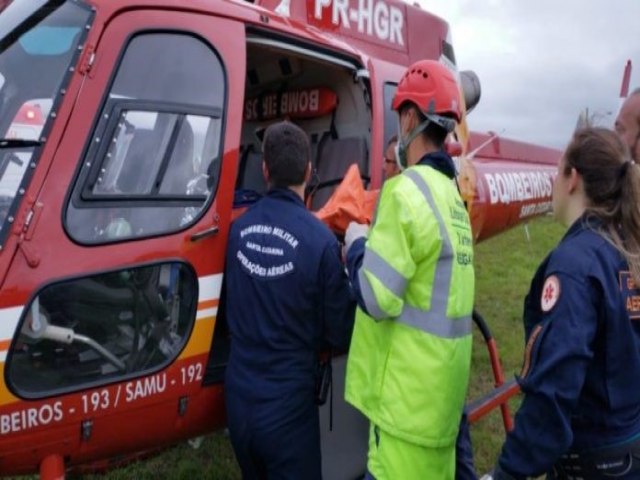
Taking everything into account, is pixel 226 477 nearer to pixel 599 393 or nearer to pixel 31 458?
pixel 31 458

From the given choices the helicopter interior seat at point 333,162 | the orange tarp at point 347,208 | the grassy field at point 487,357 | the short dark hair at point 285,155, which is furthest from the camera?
the helicopter interior seat at point 333,162

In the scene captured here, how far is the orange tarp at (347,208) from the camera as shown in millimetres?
2889

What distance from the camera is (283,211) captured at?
2555 millimetres

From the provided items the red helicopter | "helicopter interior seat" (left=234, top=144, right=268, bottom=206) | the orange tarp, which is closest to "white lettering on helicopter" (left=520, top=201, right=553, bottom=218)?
"helicopter interior seat" (left=234, top=144, right=268, bottom=206)

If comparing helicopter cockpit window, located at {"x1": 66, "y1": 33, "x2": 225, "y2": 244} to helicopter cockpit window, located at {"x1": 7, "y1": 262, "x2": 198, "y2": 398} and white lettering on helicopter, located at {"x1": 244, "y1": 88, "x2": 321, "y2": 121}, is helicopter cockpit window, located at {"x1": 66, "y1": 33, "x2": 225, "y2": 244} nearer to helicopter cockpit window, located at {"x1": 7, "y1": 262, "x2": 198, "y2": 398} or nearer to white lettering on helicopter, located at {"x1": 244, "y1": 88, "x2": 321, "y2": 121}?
helicopter cockpit window, located at {"x1": 7, "y1": 262, "x2": 198, "y2": 398}

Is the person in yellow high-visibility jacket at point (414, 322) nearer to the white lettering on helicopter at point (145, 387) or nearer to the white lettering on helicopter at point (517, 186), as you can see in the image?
the white lettering on helicopter at point (145, 387)

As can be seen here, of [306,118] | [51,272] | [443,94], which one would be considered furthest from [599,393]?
[306,118]

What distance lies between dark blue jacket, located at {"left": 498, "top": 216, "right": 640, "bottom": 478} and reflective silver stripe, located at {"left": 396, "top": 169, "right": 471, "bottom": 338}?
290 millimetres

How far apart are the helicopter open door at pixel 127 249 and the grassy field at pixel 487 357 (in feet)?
3.87

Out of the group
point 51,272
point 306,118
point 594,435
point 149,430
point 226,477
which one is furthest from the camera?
point 306,118

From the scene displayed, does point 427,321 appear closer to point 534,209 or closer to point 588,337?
point 588,337

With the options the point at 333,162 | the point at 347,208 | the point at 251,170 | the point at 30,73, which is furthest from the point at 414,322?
the point at 251,170

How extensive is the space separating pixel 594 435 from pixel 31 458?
1.75 m

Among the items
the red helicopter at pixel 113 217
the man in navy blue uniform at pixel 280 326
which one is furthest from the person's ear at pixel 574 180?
the red helicopter at pixel 113 217
